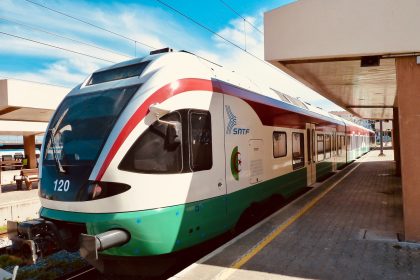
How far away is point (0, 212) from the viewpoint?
11.4 metres

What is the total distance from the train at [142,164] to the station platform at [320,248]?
550 mm

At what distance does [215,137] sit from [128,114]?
5.35 ft

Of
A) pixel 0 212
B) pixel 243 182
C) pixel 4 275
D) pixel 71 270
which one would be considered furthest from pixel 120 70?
pixel 0 212

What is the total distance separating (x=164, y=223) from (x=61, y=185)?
161cm

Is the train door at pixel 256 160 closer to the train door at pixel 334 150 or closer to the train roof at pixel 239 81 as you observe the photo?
the train roof at pixel 239 81

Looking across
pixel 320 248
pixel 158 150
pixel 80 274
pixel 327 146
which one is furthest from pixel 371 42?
pixel 327 146

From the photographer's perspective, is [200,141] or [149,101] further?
[200,141]

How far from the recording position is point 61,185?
4852 millimetres

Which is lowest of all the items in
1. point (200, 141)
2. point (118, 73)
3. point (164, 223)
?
point (164, 223)

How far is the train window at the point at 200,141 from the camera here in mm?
5160

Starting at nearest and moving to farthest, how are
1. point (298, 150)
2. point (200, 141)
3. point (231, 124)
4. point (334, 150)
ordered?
point (200, 141), point (231, 124), point (298, 150), point (334, 150)

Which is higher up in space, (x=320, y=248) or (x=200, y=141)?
(x=200, y=141)

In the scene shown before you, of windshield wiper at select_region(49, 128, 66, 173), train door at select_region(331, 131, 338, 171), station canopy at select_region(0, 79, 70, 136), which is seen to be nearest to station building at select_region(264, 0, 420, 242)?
windshield wiper at select_region(49, 128, 66, 173)

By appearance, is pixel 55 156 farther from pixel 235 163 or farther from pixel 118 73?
pixel 235 163
